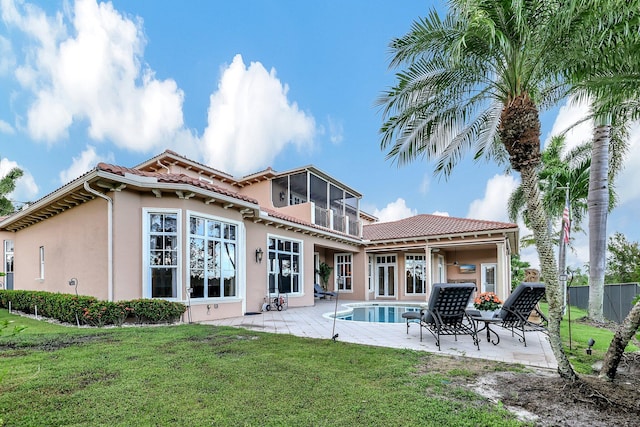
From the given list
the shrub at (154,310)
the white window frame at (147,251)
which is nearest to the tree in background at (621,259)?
the white window frame at (147,251)

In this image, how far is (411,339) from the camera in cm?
769

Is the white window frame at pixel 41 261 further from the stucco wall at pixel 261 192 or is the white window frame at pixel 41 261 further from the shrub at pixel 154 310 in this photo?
the stucco wall at pixel 261 192

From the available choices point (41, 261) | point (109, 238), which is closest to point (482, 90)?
point (109, 238)

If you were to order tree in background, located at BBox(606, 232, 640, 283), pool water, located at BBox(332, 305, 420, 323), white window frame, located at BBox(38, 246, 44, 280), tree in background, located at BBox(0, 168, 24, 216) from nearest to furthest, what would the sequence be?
pool water, located at BBox(332, 305, 420, 323)
white window frame, located at BBox(38, 246, 44, 280)
tree in background, located at BBox(0, 168, 24, 216)
tree in background, located at BBox(606, 232, 640, 283)

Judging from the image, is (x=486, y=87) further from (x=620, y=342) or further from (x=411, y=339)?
(x=411, y=339)

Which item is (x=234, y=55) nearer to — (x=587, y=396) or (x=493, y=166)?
(x=493, y=166)

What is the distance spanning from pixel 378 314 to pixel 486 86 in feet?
33.6

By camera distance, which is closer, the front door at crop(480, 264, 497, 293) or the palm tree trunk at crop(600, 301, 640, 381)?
the palm tree trunk at crop(600, 301, 640, 381)

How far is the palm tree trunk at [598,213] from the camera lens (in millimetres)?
12648

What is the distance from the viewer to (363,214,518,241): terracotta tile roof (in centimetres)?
1734

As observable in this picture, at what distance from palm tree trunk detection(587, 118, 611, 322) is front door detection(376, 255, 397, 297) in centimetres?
1009

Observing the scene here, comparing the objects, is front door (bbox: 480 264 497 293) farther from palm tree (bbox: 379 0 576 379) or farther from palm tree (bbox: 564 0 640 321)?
palm tree (bbox: 379 0 576 379)

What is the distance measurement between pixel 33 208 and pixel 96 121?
9.24 meters

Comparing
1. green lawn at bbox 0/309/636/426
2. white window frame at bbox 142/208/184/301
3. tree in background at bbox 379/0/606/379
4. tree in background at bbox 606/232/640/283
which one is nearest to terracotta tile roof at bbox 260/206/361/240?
white window frame at bbox 142/208/184/301
